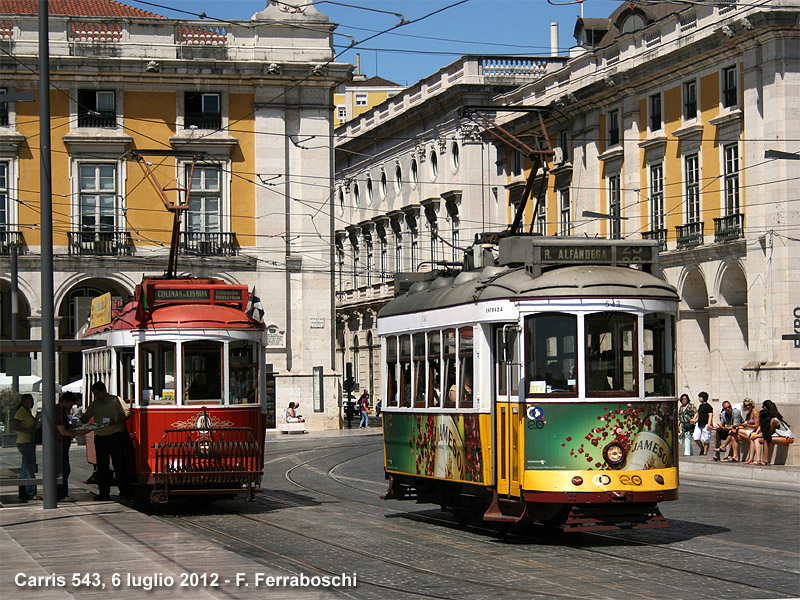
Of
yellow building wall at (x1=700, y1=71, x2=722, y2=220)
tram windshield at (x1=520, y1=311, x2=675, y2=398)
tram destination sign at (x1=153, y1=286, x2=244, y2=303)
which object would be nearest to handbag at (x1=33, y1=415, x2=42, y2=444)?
tram destination sign at (x1=153, y1=286, x2=244, y2=303)

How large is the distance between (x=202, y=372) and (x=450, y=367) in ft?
13.6

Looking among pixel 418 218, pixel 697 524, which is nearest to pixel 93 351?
pixel 697 524

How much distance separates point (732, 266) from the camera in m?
46.5

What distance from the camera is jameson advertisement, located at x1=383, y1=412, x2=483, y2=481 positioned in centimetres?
1575

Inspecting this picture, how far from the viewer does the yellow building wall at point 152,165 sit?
49438mm

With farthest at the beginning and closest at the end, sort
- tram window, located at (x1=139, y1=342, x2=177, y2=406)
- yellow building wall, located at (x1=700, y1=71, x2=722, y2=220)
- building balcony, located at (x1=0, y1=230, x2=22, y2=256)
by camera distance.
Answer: building balcony, located at (x1=0, y1=230, x2=22, y2=256) → yellow building wall, located at (x1=700, y1=71, x2=722, y2=220) → tram window, located at (x1=139, y1=342, x2=177, y2=406)

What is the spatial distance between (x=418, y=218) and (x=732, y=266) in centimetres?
2934

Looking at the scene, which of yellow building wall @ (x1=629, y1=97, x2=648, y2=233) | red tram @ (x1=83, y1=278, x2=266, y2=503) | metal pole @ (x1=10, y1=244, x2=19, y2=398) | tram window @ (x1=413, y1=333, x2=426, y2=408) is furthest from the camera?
yellow building wall @ (x1=629, y1=97, x2=648, y2=233)

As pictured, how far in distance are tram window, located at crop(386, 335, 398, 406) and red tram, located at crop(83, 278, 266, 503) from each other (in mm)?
1932

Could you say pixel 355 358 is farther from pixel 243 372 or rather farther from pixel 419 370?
pixel 419 370

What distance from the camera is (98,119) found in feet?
162

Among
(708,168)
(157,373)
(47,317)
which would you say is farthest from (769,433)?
(708,168)

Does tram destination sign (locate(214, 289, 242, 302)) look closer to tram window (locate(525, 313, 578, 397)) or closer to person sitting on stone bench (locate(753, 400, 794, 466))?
tram window (locate(525, 313, 578, 397))

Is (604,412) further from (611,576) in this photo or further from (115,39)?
(115,39)
